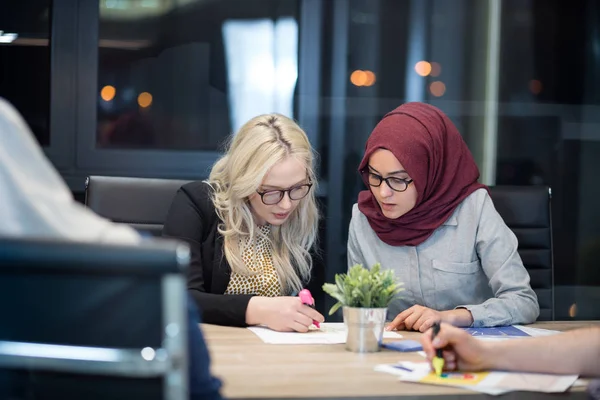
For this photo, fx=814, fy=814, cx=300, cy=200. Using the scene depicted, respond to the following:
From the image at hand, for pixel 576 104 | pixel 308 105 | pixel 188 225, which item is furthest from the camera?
pixel 576 104

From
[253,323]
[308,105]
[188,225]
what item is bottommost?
[253,323]

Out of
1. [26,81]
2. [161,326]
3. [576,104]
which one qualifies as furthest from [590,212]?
[161,326]

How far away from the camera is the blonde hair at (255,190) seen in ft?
7.80

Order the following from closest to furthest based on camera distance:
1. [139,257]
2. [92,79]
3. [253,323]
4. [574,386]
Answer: [139,257]
[574,386]
[253,323]
[92,79]

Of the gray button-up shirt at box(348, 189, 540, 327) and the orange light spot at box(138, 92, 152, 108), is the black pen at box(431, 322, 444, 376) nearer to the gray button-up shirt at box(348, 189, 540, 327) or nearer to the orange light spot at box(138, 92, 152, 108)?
the gray button-up shirt at box(348, 189, 540, 327)

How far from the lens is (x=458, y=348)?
162 cm

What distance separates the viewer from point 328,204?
13.1ft

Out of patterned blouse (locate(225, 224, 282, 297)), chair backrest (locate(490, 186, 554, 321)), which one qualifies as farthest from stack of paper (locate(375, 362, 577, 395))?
chair backrest (locate(490, 186, 554, 321))

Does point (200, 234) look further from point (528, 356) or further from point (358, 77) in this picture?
point (358, 77)

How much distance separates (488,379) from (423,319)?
491mm

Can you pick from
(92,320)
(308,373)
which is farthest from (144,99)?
(92,320)

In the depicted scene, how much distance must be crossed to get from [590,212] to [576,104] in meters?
0.58

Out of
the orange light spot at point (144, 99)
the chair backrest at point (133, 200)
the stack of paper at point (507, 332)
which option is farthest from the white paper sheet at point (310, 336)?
the orange light spot at point (144, 99)

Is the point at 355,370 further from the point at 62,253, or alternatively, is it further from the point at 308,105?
the point at 308,105
